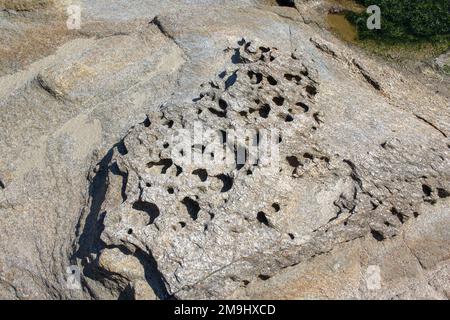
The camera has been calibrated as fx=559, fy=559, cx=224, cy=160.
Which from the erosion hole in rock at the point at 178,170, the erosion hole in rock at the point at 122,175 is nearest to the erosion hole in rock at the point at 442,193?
the erosion hole in rock at the point at 178,170

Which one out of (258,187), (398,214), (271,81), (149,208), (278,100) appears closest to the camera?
(258,187)

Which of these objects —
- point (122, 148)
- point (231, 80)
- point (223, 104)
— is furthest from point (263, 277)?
point (231, 80)

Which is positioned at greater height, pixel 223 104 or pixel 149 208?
pixel 223 104

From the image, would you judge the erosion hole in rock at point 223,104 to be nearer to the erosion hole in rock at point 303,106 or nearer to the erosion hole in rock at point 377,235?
the erosion hole in rock at point 303,106

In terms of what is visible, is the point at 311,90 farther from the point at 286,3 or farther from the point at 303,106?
the point at 286,3

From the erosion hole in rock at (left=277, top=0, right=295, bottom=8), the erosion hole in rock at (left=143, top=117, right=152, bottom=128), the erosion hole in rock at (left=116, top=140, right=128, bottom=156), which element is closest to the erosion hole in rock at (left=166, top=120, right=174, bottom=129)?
the erosion hole in rock at (left=143, top=117, right=152, bottom=128)

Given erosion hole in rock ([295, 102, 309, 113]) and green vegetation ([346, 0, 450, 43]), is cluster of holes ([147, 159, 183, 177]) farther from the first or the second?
green vegetation ([346, 0, 450, 43])
